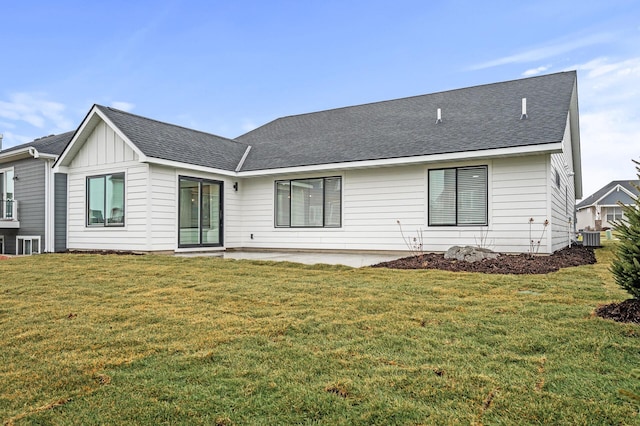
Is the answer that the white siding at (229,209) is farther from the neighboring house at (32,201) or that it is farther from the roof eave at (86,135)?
the neighboring house at (32,201)

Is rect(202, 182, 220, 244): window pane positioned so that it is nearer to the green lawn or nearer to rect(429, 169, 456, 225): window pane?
rect(429, 169, 456, 225): window pane

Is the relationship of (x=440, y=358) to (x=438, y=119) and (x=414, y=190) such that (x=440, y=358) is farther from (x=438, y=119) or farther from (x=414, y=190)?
(x=438, y=119)

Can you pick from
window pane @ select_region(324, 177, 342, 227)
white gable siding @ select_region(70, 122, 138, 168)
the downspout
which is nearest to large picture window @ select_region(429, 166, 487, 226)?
window pane @ select_region(324, 177, 342, 227)

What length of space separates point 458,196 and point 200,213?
7.13 metres

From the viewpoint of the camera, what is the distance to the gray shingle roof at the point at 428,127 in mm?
9945

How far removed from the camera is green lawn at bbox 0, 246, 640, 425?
7.04 feet

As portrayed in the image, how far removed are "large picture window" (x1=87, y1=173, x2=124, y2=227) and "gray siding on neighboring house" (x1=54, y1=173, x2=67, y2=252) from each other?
4.18 feet

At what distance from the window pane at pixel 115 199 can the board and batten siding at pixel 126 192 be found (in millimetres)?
196

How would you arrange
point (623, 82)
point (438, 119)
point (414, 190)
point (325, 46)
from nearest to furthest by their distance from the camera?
point (414, 190) < point (438, 119) < point (623, 82) < point (325, 46)

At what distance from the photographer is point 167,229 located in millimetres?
11156

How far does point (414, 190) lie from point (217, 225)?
5.95 meters

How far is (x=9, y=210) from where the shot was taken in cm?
1455

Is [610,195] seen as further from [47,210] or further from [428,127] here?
[47,210]

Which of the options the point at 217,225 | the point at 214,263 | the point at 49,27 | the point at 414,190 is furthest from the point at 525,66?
the point at 49,27
